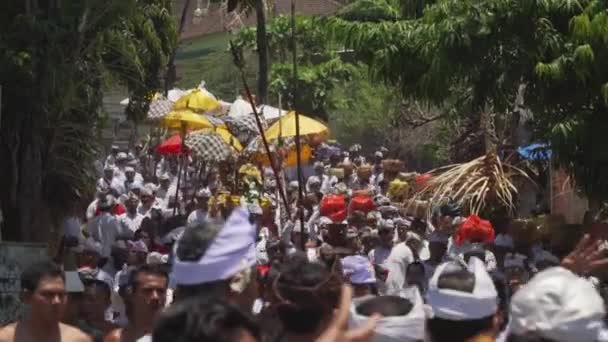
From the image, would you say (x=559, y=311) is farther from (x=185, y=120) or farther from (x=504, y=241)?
(x=185, y=120)

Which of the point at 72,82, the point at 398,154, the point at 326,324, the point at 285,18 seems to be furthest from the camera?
the point at 285,18

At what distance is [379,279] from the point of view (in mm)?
13945

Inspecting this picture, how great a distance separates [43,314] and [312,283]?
225cm

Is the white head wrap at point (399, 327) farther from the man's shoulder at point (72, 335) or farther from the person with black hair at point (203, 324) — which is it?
the man's shoulder at point (72, 335)

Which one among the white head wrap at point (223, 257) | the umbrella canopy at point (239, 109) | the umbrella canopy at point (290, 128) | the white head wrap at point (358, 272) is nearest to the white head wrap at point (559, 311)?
the white head wrap at point (223, 257)

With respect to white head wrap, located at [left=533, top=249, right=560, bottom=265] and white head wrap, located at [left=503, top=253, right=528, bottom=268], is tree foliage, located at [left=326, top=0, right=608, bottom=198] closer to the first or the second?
white head wrap, located at [left=533, top=249, right=560, bottom=265]

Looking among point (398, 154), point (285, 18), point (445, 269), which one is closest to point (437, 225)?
point (445, 269)

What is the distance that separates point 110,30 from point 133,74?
173cm

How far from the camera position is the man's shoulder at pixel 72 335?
7164 millimetres

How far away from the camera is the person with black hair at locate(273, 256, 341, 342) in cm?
504

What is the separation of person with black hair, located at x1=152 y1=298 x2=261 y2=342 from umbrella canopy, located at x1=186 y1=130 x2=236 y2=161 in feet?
62.5

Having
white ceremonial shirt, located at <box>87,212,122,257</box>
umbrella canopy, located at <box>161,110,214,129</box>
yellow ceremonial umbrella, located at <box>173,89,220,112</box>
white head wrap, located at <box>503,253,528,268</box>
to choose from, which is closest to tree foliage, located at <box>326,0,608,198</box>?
white head wrap, located at <box>503,253,528,268</box>

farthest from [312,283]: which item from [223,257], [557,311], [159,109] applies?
[159,109]

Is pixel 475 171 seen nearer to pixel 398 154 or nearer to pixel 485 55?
pixel 485 55
